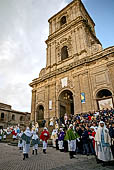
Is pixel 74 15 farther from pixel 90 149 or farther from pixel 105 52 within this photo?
pixel 90 149

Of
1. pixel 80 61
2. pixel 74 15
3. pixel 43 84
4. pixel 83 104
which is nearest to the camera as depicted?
pixel 83 104

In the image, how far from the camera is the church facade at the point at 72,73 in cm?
1408

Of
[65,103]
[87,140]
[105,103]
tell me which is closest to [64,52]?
[65,103]

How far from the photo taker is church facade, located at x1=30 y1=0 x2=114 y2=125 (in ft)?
46.2

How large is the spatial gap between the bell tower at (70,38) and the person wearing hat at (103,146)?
13317 millimetres

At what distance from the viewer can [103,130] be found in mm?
5152

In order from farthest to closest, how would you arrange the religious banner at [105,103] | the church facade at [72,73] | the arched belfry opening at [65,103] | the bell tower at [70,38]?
the bell tower at [70,38] < the arched belfry opening at [65,103] < the church facade at [72,73] < the religious banner at [105,103]

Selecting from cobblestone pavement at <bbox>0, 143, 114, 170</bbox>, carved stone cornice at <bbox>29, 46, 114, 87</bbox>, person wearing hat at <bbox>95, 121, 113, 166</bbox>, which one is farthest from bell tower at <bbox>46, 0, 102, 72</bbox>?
cobblestone pavement at <bbox>0, 143, 114, 170</bbox>

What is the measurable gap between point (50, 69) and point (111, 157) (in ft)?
55.7

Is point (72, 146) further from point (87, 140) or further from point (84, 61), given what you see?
point (84, 61)

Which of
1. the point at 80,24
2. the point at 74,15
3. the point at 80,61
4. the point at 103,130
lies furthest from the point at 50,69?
the point at 103,130

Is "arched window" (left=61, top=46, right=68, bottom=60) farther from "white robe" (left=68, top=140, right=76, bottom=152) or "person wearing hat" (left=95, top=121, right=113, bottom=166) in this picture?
"person wearing hat" (left=95, top=121, right=113, bottom=166)

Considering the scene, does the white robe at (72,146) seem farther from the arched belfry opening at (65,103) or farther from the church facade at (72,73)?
the arched belfry opening at (65,103)

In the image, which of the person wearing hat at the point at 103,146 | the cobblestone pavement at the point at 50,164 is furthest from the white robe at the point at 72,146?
the person wearing hat at the point at 103,146
